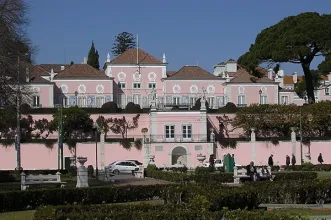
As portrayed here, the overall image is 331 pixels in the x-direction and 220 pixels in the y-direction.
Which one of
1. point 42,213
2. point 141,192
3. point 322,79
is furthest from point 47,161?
point 322,79

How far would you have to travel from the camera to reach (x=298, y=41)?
6500 cm

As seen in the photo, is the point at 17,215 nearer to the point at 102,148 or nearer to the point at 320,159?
the point at 102,148

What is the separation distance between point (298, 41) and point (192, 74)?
49.6ft

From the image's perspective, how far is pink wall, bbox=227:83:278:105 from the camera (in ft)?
244

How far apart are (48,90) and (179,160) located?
1848cm

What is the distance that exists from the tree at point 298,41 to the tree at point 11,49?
3715 centimetres

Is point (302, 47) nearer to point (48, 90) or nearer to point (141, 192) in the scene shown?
→ point (48, 90)

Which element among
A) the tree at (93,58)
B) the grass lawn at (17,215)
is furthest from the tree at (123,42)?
the grass lawn at (17,215)

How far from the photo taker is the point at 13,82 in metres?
32.9

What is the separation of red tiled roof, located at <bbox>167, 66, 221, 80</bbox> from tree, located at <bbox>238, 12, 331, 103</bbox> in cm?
741

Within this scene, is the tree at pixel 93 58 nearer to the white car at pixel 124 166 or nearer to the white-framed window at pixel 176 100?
the white-framed window at pixel 176 100

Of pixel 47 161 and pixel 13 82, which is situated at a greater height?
pixel 13 82

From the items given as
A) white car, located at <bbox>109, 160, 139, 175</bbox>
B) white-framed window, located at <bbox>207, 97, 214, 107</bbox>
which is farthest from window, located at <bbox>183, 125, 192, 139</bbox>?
white car, located at <bbox>109, 160, 139, 175</bbox>

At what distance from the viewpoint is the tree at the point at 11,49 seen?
1197 inches
